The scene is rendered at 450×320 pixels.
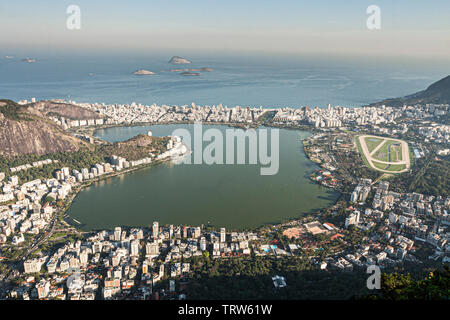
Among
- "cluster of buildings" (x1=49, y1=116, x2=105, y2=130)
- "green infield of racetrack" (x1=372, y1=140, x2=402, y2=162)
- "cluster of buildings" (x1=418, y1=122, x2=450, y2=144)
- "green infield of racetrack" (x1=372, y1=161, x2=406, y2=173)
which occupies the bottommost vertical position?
"green infield of racetrack" (x1=372, y1=161, x2=406, y2=173)

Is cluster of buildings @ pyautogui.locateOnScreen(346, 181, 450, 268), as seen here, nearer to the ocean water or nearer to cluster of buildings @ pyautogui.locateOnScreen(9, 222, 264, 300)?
cluster of buildings @ pyautogui.locateOnScreen(9, 222, 264, 300)

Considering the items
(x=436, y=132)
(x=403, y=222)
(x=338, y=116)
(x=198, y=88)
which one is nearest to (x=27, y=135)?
(x=403, y=222)

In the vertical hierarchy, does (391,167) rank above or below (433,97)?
below

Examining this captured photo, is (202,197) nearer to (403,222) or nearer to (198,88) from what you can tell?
(403,222)

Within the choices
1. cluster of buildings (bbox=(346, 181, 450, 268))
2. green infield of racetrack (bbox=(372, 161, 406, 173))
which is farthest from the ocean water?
cluster of buildings (bbox=(346, 181, 450, 268))

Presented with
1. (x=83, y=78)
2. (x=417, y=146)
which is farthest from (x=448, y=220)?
(x=83, y=78)

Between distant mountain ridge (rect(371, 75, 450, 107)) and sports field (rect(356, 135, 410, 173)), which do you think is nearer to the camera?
sports field (rect(356, 135, 410, 173))

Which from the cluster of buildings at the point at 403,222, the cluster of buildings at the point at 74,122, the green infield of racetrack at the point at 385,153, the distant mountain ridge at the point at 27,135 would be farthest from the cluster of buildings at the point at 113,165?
the green infield of racetrack at the point at 385,153

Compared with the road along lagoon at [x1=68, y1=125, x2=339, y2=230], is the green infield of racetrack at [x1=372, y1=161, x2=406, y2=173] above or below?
above

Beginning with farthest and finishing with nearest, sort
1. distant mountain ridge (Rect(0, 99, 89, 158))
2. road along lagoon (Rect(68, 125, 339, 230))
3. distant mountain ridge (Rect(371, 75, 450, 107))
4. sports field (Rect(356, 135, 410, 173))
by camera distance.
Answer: distant mountain ridge (Rect(371, 75, 450, 107)) < sports field (Rect(356, 135, 410, 173)) < distant mountain ridge (Rect(0, 99, 89, 158)) < road along lagoon (Rect(68, 125, 339, 230))
